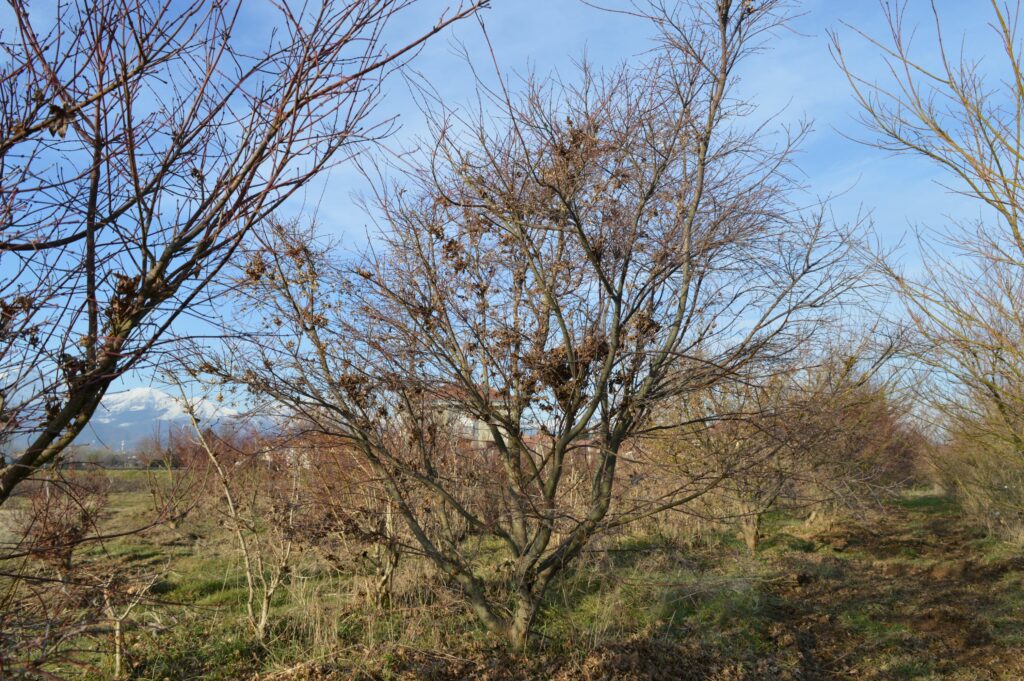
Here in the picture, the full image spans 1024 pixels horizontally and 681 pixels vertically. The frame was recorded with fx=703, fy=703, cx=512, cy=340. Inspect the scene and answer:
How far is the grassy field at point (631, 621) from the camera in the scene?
17.6 feet

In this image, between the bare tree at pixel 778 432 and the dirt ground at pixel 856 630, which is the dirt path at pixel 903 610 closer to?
the dirt ground at pixel 856 630

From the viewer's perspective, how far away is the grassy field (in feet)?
17.6

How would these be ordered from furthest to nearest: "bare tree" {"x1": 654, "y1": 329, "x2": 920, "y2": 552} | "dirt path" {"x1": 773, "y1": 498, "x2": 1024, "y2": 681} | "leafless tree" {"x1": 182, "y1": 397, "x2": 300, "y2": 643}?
"dirt path" {"x1": 773, "y1": 498, "x2": 1024, "y2": 681}, "leafless tree" {"x1": 182, "y1": 397, "x2": 300, "y2": 643}, "bare tree" {"x1": 654, "y1": 329, "x2": 920, "y2": 552}

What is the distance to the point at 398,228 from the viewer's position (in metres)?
5.18

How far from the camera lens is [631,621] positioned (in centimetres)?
725

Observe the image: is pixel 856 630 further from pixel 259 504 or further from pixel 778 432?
pixel 259 504

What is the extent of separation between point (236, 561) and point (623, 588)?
16.4 feet

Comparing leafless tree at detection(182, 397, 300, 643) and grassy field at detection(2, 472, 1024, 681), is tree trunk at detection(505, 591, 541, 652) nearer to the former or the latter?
grassy field at detection(2, 472, 1024, 681)

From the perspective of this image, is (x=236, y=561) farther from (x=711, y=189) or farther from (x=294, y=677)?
(x=711, y=189)

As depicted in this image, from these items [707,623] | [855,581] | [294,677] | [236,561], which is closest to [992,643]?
[855,581]

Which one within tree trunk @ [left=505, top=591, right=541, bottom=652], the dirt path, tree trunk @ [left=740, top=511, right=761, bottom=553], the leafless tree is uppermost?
the leafless tree

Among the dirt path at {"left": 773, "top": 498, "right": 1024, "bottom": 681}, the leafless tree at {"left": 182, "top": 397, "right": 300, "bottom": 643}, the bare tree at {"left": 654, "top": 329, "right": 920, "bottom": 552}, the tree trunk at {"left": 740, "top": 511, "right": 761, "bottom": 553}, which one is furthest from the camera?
the tree trunk at {"left": 740, "top": 511, "right": 761, "bottom": 553}

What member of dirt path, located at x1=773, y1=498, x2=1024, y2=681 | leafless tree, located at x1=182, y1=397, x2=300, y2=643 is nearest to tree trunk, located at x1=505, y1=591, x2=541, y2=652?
leafless tree, located at x1=182, y1=397, x2=300, y2=643

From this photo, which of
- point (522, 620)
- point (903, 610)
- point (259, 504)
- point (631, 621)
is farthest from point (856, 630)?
point (259, 504)
